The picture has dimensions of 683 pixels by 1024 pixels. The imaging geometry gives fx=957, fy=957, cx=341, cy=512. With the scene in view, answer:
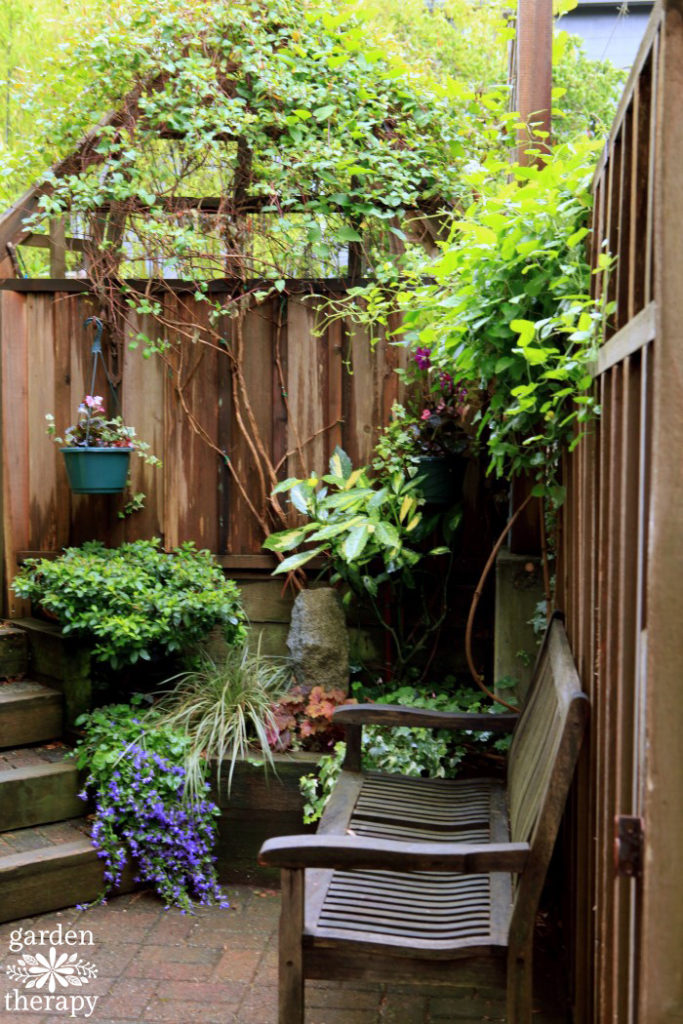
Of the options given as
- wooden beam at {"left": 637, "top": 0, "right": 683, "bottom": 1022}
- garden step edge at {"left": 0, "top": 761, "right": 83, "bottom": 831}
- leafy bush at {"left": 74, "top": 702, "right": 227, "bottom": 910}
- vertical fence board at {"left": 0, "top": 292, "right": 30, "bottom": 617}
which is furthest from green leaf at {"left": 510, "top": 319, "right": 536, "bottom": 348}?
vertical fence board at {"left": 0, "top": 292, "right": 30, "bottom": 617}

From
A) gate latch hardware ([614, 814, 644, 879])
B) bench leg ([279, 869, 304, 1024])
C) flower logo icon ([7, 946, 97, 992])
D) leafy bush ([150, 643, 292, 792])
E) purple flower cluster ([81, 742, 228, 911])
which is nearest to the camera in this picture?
gate latch hardware ([614, 814, 644, 879])

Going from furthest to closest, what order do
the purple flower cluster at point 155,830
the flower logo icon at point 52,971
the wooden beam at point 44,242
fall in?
the wooden beam at point 44,242, the purple flower cluster at point 155,830, the flower logo icon at point 52,971

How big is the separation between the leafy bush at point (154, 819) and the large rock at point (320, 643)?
29.9 inches

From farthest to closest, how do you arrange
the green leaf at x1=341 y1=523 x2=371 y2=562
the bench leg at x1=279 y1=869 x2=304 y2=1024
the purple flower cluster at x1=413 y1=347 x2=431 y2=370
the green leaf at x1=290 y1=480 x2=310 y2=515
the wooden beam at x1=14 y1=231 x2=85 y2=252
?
1. the wooden beam at x1=14 y1=231 x2=85 y2=252
2. the green leaf at x1=290 y1=480 x2=310 y2=515
3. the purple flower cluster at x1=413 y1=347 x2=431 y2=370
4. the green leaf at x1=341 y1=523 x2=371 y2=562
5. the bench leg at x1=279 y1=869 x2=304 y2=1024

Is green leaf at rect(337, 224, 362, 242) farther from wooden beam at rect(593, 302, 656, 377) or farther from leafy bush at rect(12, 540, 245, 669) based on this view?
wooden beam at rect(593, 302, 656, 377)

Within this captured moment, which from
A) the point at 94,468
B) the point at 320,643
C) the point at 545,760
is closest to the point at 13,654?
the point at 94,468

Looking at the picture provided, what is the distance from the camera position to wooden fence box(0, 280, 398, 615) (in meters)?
4.87

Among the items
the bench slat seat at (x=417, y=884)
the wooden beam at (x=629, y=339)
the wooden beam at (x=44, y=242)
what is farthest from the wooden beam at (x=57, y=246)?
the wooden beam at (x=629, y=339)

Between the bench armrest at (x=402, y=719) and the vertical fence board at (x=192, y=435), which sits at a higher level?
the vertical fence board at (x=192, y=435)

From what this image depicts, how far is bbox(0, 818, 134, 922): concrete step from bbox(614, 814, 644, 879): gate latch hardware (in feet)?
9.10

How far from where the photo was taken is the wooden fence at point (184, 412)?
487 centimetres

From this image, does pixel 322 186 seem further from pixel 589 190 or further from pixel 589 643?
pixel 589 643

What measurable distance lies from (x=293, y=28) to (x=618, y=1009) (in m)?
4.85

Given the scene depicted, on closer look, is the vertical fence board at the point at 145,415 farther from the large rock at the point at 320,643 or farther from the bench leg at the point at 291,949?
the bench leg at the point at 291,949
